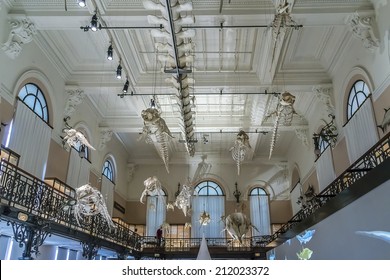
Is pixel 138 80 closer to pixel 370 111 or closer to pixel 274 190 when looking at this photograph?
pixel 370 111

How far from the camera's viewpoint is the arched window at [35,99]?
1010 cm

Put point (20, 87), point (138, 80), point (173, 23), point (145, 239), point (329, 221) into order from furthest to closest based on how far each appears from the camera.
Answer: point (145, 239) → point (138, 80) → point (20, 87) → point (329, 221) → point (173, 23)

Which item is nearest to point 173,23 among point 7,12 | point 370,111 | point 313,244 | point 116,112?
point 7,12

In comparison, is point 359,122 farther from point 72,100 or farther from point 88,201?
point 72,100

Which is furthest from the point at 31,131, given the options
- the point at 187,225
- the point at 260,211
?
the point at 260,211

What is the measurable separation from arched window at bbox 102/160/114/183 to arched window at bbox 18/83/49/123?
646 cm

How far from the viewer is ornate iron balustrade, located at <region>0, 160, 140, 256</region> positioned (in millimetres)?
7383

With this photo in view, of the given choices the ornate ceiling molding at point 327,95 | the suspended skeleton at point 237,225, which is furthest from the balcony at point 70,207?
the ornate ceiling molding at point 327,95

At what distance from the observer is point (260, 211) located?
71.4 feet

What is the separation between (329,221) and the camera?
848cm

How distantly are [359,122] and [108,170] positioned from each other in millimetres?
12848

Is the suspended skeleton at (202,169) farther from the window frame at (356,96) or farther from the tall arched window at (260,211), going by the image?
the window frame at (356,96)

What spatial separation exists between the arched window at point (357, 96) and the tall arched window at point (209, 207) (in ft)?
39.7

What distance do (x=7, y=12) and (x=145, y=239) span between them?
15058 mm
